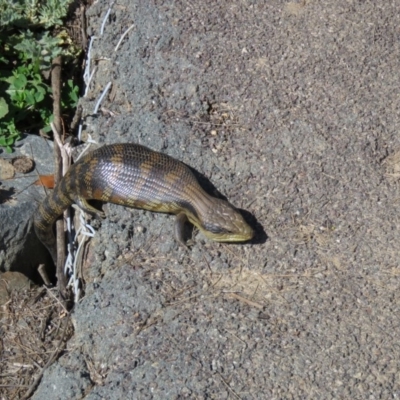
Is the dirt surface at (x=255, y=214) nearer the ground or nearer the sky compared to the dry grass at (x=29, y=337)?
nearer the sky

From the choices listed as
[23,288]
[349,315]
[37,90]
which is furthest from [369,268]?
[37,90]

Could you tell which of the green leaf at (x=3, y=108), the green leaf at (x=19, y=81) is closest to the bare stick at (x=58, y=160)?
the green leaf at (x=19, y=81)

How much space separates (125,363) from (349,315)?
1494mm

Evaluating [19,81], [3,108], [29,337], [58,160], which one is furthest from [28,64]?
[29,337]

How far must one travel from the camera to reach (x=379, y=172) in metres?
6.03

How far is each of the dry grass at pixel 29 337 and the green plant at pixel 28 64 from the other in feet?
4.89

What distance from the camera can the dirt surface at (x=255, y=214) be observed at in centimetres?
498

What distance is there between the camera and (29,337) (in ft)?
19.4

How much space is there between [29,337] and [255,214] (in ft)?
6.33

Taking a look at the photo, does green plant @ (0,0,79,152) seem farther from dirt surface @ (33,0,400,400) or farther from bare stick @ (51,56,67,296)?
dirt surface @ (33,0,400,400)

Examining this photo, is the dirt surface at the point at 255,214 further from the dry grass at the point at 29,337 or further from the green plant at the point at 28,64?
the green plant at the point at 28,64

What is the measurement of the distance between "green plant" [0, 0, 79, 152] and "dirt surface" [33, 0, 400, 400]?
48 centimetres

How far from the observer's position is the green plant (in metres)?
7.17

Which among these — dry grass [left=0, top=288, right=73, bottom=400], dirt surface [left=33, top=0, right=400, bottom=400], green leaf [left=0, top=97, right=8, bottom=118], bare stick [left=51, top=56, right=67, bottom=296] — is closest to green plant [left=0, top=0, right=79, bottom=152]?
green leaf [left=0, top=97, right=8, bottom=118]
